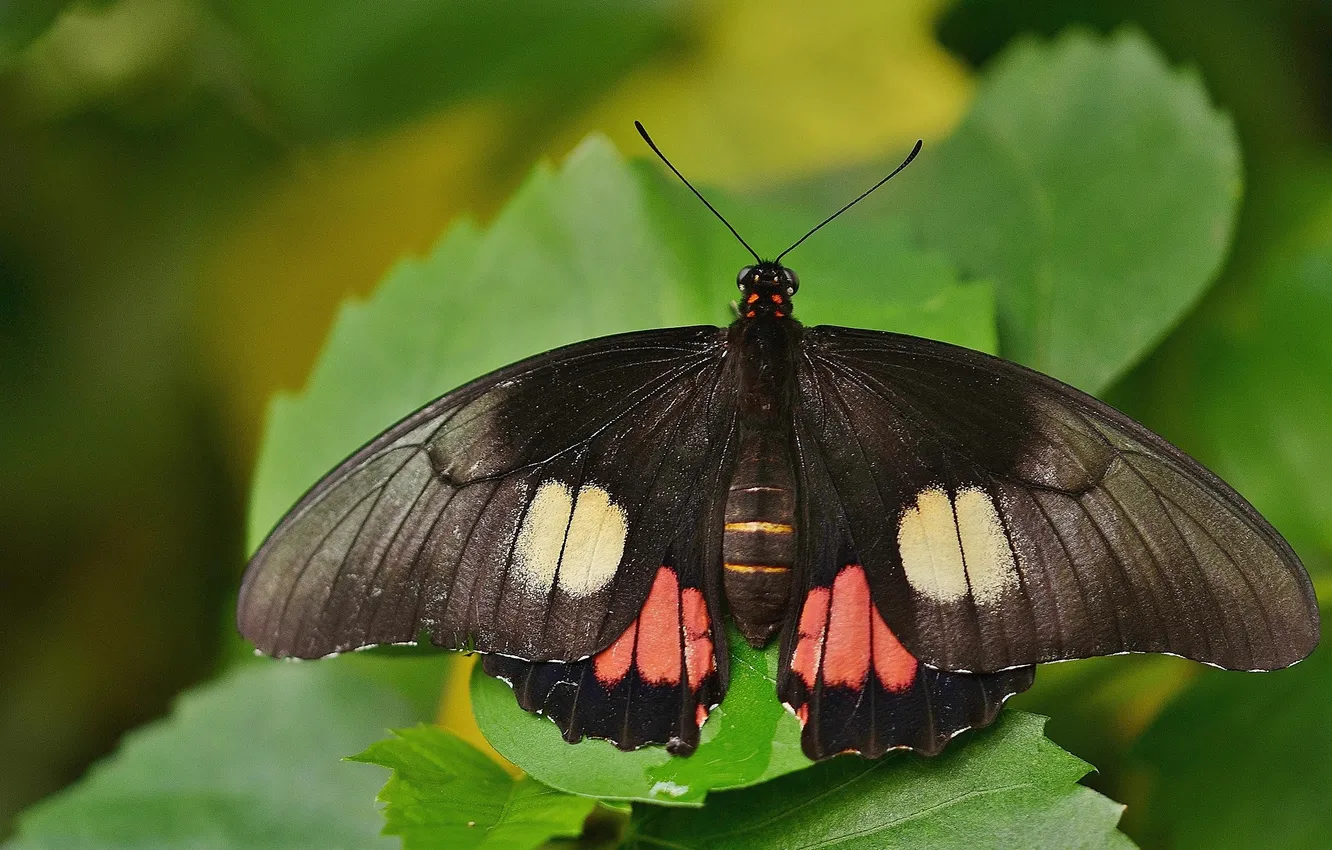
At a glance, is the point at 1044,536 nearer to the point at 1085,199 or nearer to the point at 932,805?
the point at 932,805

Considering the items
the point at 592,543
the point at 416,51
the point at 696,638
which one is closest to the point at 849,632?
the point at 696,638

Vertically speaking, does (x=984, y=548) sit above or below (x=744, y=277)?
below

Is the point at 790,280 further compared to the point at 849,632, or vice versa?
the point at 790,280

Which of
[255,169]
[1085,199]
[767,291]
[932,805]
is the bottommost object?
[932,805]

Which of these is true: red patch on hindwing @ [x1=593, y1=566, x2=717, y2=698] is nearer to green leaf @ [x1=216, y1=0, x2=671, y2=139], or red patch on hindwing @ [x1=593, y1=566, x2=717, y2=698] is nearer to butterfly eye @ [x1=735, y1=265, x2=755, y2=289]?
butterfly eye @ [x1=735, y1=265, x2=755, y2=289]

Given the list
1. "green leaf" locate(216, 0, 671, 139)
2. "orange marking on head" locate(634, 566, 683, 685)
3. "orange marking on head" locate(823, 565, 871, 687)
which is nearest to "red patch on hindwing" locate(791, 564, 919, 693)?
"orange marking on head" locate(823, 565, 871, 687)

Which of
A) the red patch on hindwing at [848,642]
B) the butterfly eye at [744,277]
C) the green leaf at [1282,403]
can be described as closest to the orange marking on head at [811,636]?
the red patch on hindwing at [848,642]
